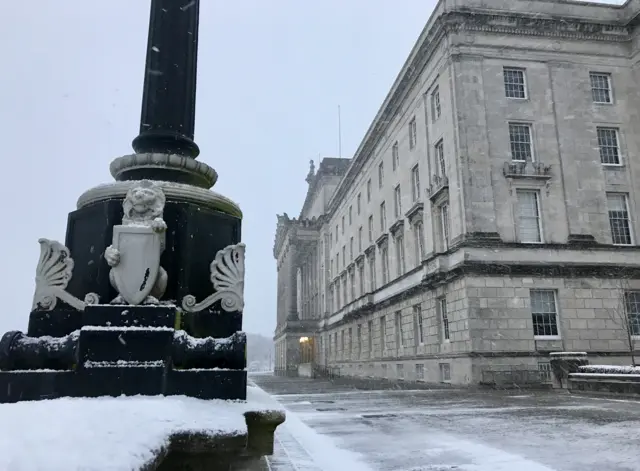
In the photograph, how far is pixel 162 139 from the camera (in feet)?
20.5

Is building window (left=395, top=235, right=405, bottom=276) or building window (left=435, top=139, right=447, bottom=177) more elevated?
building window (left=435, top=139, right=447, bottom=177)

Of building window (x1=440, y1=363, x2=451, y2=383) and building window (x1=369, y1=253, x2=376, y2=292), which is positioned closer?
building window (x1=440, y1=363, x2=451, y2=383)

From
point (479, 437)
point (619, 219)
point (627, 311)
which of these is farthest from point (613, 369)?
point (619, 219)

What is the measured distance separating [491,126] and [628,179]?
7.98m

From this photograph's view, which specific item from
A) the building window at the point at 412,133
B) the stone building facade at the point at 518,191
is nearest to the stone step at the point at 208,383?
the stone building facade at the point at 518,191

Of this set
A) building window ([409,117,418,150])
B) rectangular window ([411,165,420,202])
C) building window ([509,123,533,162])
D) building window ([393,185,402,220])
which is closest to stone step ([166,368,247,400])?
building window ([509,123,533,162])

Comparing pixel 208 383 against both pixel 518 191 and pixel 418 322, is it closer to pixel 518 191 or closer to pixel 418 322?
pixel 518 191

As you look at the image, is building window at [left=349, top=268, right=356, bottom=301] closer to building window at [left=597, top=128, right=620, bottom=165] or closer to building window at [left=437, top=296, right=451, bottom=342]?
building window at [left=437, top=296, right=451, bottom=342]

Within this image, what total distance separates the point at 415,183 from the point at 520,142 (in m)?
7.63

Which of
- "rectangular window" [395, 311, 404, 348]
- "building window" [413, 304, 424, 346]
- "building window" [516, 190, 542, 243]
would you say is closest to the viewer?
"building window" [516, 190, 542, 243]

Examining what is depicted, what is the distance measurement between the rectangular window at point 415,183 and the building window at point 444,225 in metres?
4.56

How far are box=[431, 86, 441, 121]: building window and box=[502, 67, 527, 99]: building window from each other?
3.58 metres

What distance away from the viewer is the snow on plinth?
2.63 m

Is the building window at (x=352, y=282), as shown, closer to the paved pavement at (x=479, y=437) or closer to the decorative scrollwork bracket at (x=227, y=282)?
the paved pavement at (x=479, y=437)
